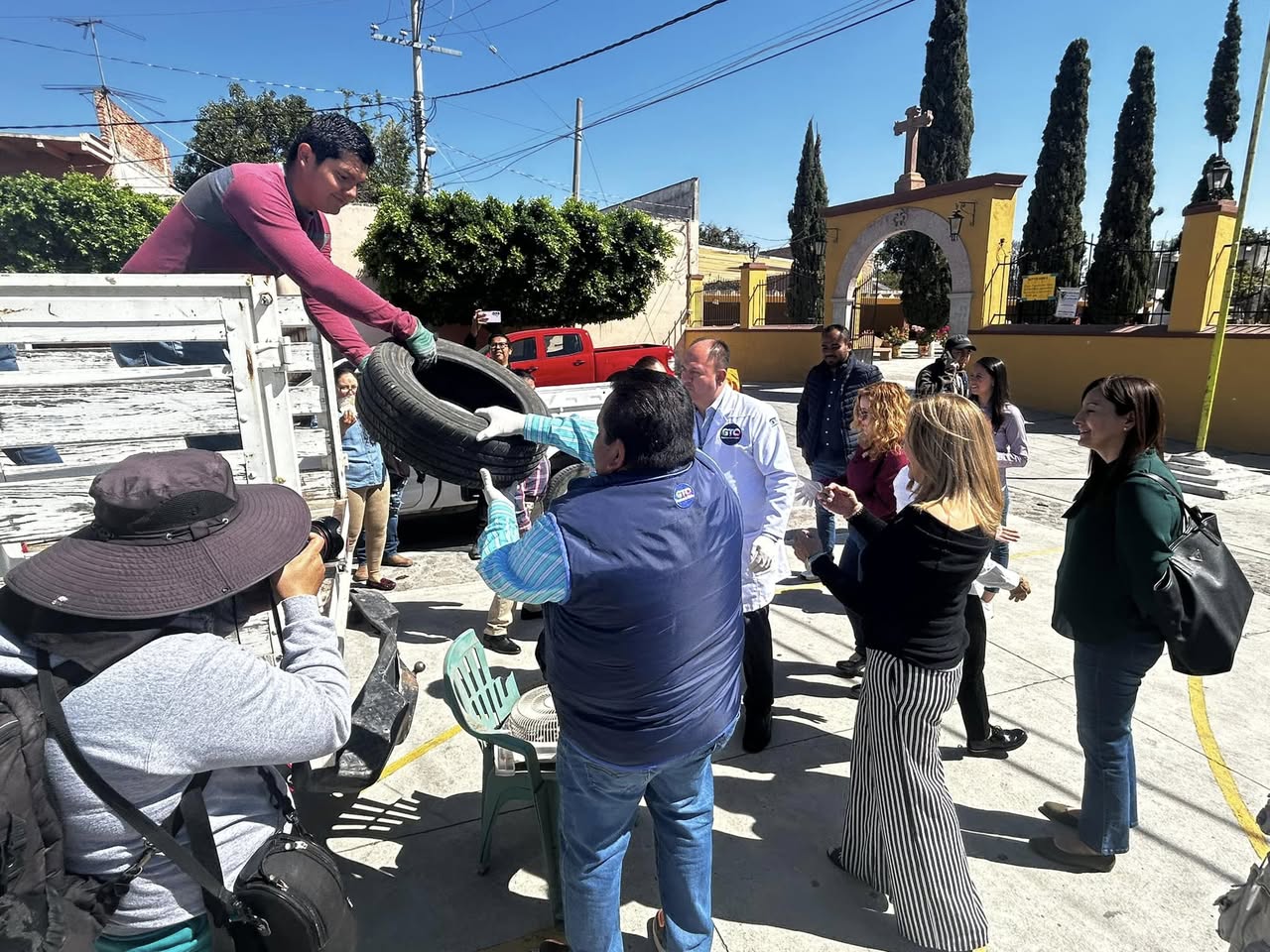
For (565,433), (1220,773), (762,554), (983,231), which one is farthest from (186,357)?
(983,231)

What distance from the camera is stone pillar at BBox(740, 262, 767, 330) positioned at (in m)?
20.5

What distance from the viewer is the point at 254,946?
4.70ft

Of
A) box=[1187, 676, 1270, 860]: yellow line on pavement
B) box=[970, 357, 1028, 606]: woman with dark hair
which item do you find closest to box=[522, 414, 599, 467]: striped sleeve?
box=[1187, 676, 1270, 860]: yellow line on pavement

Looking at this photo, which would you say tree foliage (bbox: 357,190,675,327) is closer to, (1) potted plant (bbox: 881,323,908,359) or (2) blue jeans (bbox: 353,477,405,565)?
(2) blue jeans (bbox: 353,477,405,565)

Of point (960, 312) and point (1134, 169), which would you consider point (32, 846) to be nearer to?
point (960, 312)

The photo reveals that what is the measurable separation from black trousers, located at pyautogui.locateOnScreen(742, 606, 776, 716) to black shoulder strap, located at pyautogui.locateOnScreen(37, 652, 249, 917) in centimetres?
229

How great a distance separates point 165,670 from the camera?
1224 millimetres

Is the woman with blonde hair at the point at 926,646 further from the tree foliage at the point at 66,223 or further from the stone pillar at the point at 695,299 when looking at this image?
the stone pillar at the point at 695,299

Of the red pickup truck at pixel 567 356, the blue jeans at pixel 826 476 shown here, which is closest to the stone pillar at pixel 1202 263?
the red pickup truck at pixel 567 356

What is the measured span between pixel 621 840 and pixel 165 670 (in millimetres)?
1265

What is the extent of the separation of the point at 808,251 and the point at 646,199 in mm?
6808

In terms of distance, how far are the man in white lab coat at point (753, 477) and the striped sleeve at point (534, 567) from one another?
62.5 inches

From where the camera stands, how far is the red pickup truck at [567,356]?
41.6ft

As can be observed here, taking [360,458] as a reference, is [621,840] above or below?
below
